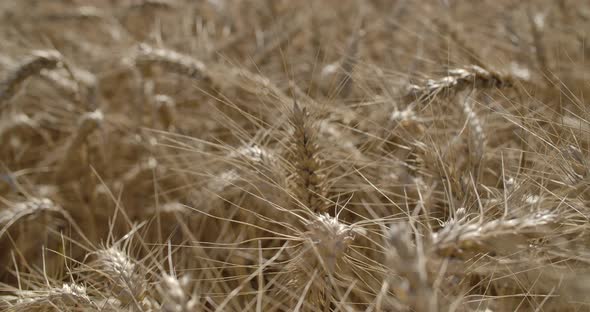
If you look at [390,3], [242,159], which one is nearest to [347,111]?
[242,159]

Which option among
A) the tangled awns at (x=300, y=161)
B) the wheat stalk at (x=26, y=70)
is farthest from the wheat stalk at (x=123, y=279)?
the wheat stalk at (x=26, y=70)

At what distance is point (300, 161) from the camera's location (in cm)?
111

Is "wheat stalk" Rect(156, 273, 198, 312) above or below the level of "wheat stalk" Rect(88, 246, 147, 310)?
above

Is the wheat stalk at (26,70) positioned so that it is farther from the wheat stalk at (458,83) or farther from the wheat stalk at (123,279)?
the wheat stalk at (458,83)

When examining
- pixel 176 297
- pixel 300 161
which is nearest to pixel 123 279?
pixel 176 297

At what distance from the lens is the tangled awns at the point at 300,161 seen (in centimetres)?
90

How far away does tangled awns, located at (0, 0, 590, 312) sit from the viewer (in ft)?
2.96

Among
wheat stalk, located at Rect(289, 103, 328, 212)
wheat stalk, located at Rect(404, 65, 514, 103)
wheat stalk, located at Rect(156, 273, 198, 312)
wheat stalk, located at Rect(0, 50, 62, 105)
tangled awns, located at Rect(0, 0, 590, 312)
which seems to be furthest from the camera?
wheat stalk, located at Rect(0, 50, 62, 105)

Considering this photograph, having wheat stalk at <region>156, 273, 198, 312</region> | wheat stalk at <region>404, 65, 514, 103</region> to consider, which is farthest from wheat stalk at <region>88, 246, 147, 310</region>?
wheat stalk at <region>404, 65, 514, 103</region>

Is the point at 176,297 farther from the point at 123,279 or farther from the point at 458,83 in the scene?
the point at 458,83

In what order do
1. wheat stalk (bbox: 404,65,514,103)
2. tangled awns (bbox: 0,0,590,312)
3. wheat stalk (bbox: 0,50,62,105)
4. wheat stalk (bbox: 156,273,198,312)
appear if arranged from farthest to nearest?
wheat stalk (bbox: 0,50,62,105), wheat stalk (bbox: 404,65,514,103), tangled awns (bbox: 0,0,590,312), wheat stalk (bbox: 156,273,198,312)

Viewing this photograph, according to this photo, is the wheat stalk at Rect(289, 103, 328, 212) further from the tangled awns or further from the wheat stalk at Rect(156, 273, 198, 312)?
the wheat stalk at Rect(156, 273, 198, 312)

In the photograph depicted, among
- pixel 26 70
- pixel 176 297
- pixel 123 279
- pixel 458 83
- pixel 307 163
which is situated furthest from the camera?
pixel 26 70

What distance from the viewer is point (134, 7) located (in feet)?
7.69
